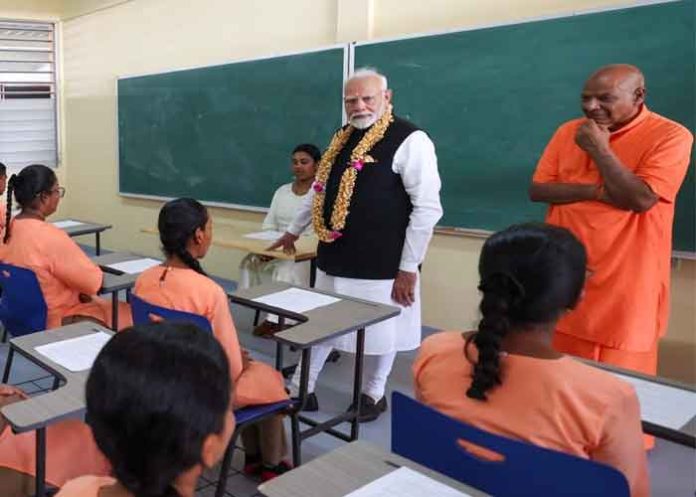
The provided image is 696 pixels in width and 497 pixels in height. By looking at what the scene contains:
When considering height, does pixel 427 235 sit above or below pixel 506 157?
below

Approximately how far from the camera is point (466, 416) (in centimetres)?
114

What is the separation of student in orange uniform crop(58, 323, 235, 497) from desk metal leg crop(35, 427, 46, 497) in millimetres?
679

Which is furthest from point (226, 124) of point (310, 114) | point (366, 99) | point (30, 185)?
point (366, 99)

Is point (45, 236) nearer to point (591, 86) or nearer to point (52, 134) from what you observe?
point (591, 86)

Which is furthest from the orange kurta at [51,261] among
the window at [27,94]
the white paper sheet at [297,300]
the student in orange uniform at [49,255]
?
the window at [27,94]

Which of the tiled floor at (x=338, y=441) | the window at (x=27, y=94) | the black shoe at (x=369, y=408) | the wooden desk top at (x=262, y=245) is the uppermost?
the window at (x=27, y=94)

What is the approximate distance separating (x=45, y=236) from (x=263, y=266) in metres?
1.64

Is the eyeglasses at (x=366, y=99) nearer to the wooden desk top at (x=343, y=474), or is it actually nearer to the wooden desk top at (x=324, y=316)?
the wooden desk top at (x=324, y=316)

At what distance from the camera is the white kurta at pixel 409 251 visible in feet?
8.30

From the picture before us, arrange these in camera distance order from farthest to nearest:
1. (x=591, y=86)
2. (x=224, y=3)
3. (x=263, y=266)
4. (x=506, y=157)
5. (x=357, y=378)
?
(x=224, y=3) < (x=263, y=266) < (x=506, y=157) < (x=357, y=378) < (x=591, y=86)

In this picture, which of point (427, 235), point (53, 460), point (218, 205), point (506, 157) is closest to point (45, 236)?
point (53, 460)

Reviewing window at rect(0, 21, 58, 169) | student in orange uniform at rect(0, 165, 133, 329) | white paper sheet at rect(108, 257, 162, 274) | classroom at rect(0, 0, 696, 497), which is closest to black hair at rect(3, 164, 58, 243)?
student in orange uniform at rect(0, 165, 133, 329)

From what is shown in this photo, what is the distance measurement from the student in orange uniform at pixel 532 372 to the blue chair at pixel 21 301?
1891 millimetres

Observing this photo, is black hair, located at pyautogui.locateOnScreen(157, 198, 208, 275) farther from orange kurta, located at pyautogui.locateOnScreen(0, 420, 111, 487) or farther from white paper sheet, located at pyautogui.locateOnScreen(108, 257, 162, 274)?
white paper sheet, located at pyautogui.locateOnScreen(108, 257, 162, 274)
